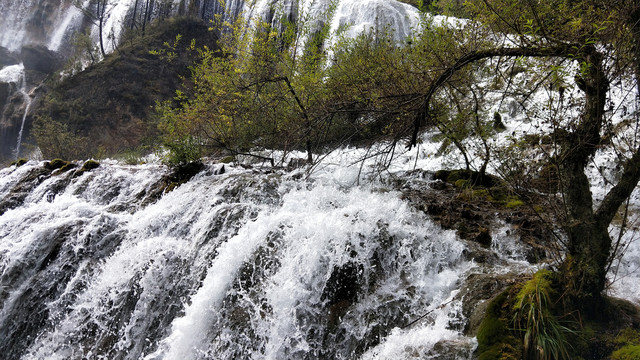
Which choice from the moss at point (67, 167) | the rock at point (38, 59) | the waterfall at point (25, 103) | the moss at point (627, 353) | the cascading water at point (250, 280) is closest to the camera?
the moss at point (627, 353)

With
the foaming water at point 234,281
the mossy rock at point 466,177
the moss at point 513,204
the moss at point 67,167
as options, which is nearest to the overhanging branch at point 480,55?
the foaming water at point 234,281

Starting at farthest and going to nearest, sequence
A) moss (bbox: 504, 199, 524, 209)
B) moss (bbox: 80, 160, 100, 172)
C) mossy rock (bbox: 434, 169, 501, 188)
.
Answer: moss (bbox: 80, 160, 100, 172), mossy rock (bbox: 434, 169, 501, 188), moss (bbox: 504, 199, 524, 209)

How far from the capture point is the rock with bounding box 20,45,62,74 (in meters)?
30.6

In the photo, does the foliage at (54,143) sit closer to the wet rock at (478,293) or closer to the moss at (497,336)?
the wet rock at (478,293)

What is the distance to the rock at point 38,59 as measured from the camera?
101ft

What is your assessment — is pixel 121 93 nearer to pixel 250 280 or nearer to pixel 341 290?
pixel 250 280

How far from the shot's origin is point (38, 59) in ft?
102

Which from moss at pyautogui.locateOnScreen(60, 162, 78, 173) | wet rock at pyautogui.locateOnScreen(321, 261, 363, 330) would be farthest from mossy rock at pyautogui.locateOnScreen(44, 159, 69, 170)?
wet rock at pyautogui.locateOnScreen(321, 261, 363, 330)

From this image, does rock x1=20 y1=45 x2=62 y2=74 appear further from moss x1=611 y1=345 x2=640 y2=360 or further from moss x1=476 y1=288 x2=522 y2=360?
moss x1=611 y1=345 x2=640 y2=360

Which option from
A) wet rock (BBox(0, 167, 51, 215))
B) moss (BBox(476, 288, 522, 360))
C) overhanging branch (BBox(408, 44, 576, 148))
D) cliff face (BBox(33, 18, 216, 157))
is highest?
cliff face (BBox(33, 18, 216, 157))

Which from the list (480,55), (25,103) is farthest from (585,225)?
(25,103)

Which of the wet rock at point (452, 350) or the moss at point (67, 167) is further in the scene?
the moss at point (67, 167)

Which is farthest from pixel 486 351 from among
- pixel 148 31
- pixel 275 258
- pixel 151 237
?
pixel 148 31

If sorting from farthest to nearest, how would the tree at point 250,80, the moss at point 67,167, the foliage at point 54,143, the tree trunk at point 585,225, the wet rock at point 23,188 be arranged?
the foliage at point 54,143, the moss at point 67,167, the wet rock at point 23,188, the tree at point 250,80, the tree trunk at point 585,225
